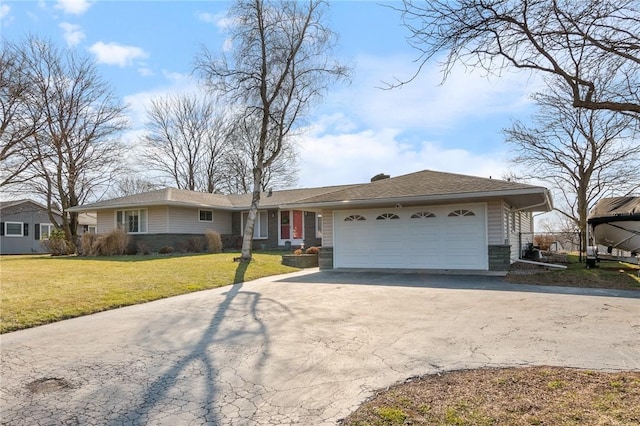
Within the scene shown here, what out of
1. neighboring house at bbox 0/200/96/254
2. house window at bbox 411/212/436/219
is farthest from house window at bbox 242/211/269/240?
neighboring house at bbox 0/200/96/254

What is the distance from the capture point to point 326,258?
15.7 m

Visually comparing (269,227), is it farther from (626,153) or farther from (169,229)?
(626,153)

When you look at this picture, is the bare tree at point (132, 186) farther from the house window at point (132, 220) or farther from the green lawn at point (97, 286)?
the green lawn at point (97, 286)

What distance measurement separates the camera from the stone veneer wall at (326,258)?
15625 millimetres

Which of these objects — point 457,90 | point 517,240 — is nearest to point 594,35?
point 457,90

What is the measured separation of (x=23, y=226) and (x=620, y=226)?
38.6 metres

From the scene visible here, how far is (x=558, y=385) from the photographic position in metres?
3.62

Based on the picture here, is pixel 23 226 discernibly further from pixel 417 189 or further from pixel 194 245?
pixel 417 189

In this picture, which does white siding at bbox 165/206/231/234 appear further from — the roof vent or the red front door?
the roof vent

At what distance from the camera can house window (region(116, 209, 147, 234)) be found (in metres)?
23.6

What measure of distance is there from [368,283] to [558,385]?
773 cm

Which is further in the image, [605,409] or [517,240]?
[517,240]

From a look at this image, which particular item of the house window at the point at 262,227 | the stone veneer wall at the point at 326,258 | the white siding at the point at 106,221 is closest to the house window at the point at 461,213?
the stone veneer wall at the point at 326,258

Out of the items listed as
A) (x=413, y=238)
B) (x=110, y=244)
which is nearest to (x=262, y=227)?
(x=110, y=244)
